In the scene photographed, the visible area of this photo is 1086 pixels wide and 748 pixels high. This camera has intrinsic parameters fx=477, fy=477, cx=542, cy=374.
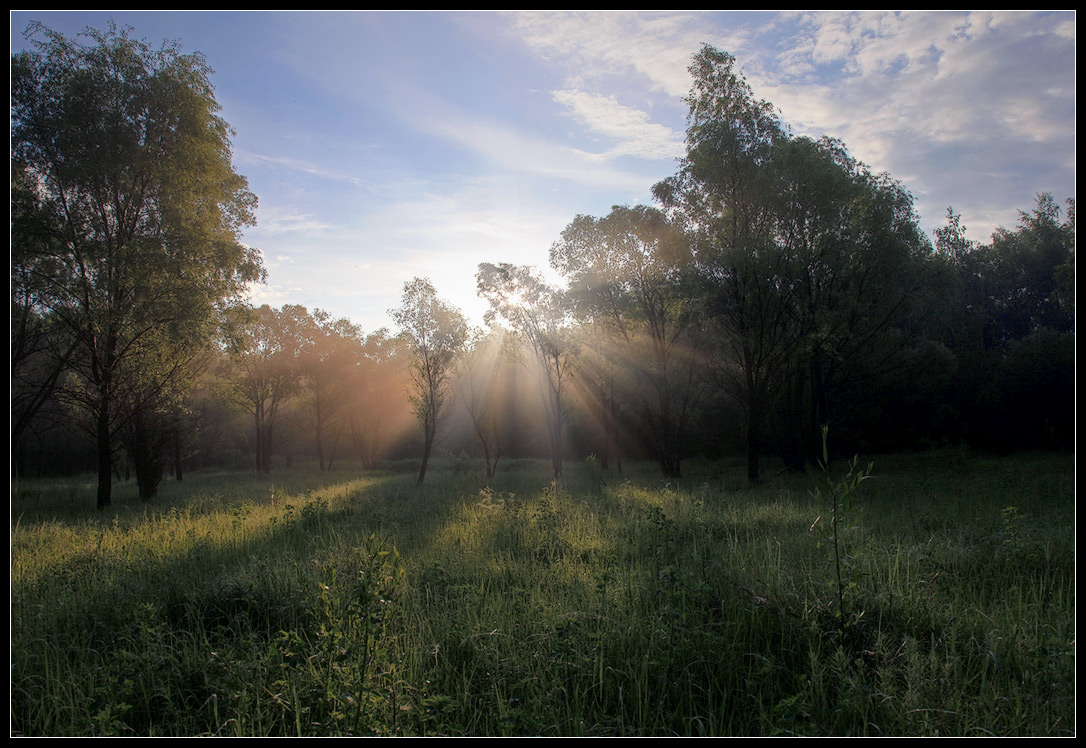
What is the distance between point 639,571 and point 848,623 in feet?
6.81

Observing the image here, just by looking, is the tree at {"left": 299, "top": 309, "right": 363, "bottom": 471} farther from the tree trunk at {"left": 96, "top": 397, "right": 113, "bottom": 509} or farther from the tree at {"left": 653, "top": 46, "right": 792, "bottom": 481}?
the tree at {"left": 653, "top": 46, "right": 792, "bottom": 481}

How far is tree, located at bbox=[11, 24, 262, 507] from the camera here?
40.7 ft

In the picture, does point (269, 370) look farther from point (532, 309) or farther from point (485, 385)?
point (532, 309)

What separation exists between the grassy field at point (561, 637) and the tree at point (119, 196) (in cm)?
803

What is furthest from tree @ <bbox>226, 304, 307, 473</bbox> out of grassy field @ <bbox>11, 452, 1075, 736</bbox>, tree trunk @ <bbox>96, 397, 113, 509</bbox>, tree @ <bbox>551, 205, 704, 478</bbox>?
grassy field @ <bbox>11, 452, 1075, 736</bbox>

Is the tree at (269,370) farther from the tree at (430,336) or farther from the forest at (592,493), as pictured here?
the tree at (430,336)

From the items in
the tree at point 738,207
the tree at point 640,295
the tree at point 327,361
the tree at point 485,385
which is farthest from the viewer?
the tree at point 327,361

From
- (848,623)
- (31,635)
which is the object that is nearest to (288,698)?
(31,635)

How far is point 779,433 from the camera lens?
931 inches

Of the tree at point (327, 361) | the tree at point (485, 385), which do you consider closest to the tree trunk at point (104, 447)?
the tree at point (485, 385)

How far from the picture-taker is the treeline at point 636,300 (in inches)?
503

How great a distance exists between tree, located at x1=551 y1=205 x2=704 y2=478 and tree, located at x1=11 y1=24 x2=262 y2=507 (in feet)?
43.8

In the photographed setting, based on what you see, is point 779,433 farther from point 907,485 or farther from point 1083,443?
point 1083,443

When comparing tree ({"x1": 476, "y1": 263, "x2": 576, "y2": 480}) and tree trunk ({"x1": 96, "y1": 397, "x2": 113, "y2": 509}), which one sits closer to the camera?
tree trunk ({"x1": 96, "y1": 397, "x2": 113, "y2": 509})
